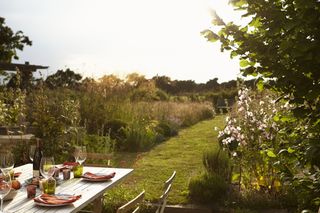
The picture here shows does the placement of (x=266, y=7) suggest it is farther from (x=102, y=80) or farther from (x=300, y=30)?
(x=102, y=80)

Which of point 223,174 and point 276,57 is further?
point 223,174

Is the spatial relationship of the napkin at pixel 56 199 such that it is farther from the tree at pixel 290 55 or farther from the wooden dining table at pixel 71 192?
the tree at pixel 290 55

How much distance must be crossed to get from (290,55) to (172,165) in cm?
683

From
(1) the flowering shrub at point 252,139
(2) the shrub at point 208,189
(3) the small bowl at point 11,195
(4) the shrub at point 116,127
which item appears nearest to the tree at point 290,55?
(3) the small bowl at point 11,195

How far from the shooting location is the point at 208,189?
5.64m

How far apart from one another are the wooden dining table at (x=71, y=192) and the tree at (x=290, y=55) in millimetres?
1409

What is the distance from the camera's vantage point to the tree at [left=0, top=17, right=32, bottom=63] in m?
23.3

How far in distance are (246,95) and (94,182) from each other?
10.3 ft

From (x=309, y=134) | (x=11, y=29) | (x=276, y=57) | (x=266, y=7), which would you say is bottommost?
(x=309, y=134)

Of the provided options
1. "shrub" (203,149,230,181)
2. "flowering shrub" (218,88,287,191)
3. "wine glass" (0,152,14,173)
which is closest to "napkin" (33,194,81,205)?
"wine glass" (0,152,14,173)

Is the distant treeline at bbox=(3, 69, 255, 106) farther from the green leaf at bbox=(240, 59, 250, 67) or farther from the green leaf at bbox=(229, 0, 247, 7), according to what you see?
the green leaf at bbox=(229, 0, 247, 7)

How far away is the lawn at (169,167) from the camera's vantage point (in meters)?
6.02

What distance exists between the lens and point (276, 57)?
1.92 meters

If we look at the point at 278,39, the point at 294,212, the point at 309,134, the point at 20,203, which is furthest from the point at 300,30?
the point at 294,212
